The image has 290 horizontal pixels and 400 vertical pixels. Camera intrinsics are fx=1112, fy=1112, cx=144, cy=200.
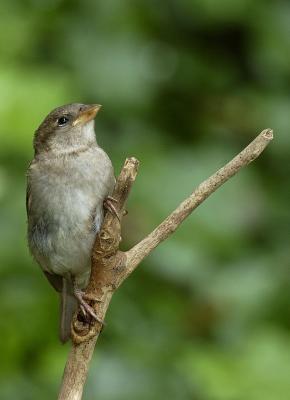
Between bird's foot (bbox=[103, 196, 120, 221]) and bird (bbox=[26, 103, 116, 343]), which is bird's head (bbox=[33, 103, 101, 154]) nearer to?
bird (bbox=[26, 103, 116, 343])

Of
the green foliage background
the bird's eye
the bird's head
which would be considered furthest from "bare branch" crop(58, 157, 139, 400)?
the green foliage background

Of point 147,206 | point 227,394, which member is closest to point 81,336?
point 227,394

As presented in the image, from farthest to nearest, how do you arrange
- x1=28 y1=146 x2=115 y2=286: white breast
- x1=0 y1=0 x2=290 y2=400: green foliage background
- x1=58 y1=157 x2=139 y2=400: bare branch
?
x1=0 y1=0 x2=290 y2=400: green foliage background → x1=28 y1=146 x2=115 y2=286: white breast → x1=58 y1=157 x2=139 y2=400: bare branch

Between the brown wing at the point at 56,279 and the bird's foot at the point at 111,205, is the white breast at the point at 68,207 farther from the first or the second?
the bird's foot at the point at 111,205

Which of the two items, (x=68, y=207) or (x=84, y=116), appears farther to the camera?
(x=84, y=116)

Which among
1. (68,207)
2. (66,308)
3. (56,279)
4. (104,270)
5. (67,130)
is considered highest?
(104,270)

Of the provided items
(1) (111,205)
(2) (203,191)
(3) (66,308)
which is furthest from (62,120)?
(2) (203,191)

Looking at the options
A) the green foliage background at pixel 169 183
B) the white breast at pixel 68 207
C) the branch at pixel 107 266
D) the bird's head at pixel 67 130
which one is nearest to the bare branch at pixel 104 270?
the branch at pixel 107 266

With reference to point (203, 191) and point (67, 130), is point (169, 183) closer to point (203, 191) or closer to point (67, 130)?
point (67, 130)
